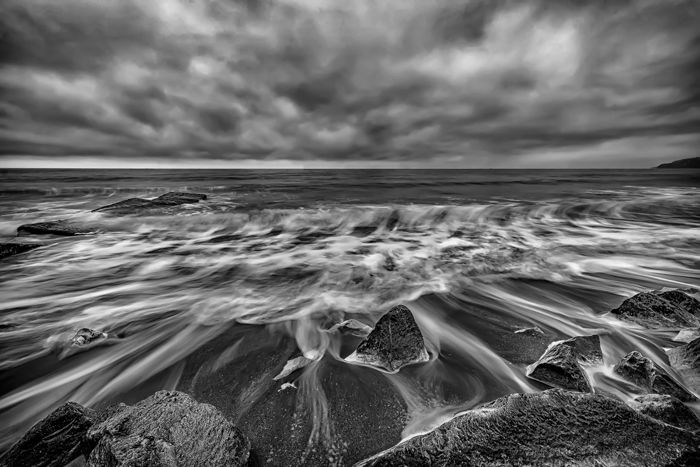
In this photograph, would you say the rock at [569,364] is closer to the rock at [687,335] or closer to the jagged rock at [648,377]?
the jagged rock at [648,377]

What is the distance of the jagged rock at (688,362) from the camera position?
7.93 feet

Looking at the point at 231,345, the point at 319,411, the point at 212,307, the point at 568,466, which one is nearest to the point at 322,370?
the point at 319,411

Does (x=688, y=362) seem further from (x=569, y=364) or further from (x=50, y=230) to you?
(x=50, y=230)

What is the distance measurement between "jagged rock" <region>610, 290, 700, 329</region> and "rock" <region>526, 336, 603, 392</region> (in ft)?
3.61

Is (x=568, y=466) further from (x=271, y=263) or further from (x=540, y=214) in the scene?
(x=540, y=214)

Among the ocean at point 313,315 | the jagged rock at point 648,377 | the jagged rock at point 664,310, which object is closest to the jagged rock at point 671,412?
the jagged rock at point 648,377

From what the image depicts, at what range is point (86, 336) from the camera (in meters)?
3.46

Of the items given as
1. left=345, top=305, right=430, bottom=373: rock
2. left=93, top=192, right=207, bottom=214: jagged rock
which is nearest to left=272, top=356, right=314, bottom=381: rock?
left=345, top=305, right=430, bottom=373: rock

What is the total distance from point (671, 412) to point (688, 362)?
115 cm

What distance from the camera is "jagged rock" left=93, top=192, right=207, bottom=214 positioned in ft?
43.8

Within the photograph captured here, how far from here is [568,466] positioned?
1.45m

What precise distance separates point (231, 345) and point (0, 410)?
183 centimetres

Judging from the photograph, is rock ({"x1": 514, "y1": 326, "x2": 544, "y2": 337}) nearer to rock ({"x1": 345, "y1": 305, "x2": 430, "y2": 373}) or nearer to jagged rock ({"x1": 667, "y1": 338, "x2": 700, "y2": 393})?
jagged rock ({"x1": 667, "y1": 338, "x2": 700, "y2": 393})

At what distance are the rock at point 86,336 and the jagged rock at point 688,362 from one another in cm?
579
